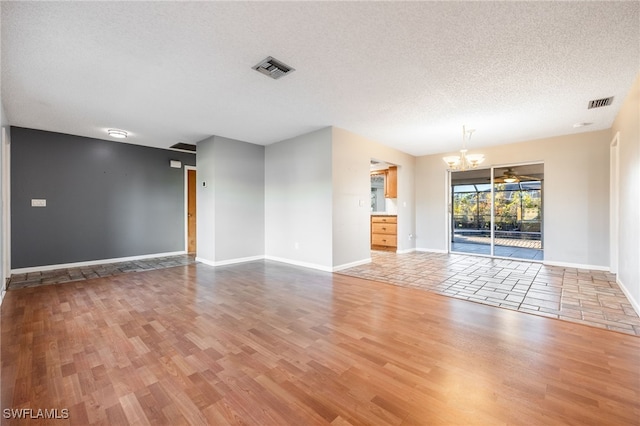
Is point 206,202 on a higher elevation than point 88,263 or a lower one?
higher

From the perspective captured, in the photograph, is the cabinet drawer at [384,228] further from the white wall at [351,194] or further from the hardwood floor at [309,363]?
the hardwood floor at [309,363]

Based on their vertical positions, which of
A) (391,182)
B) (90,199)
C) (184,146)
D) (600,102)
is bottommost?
(90,199)

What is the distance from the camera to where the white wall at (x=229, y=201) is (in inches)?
210

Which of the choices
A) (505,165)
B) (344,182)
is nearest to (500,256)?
(505,165)

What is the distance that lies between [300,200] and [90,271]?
13.5ft

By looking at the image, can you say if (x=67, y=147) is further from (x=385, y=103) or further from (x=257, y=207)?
(x=385, y=103)

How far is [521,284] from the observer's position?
3910 mm

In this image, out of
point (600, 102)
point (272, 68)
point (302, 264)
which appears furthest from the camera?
point (302, 264)

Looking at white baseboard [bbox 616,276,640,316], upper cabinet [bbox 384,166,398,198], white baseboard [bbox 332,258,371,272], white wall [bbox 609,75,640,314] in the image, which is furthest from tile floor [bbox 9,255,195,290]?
white wall [bbox 609,75,640,314]

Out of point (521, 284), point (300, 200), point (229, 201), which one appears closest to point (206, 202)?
point (229, 201)

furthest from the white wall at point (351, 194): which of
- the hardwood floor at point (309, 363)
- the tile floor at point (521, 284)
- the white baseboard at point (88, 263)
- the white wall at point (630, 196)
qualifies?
the white baseboard at point (88, 263)

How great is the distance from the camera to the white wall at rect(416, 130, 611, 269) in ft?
16.0

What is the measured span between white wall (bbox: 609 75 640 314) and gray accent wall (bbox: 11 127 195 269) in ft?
26.4

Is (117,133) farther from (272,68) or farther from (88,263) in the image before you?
(272,68)
